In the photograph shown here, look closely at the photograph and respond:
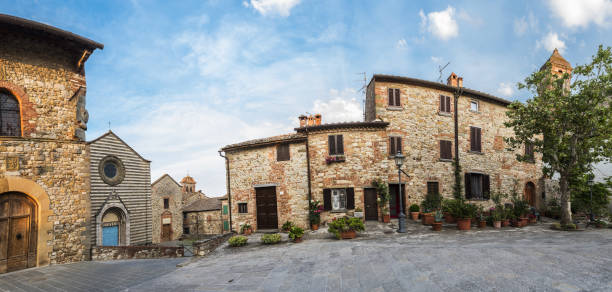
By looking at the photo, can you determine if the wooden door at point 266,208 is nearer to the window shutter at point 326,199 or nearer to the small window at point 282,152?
the small window at point 282,152

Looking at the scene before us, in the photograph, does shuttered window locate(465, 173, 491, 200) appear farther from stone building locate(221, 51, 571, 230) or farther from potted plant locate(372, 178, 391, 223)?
potted plant locate(372, 178, 391, 223)

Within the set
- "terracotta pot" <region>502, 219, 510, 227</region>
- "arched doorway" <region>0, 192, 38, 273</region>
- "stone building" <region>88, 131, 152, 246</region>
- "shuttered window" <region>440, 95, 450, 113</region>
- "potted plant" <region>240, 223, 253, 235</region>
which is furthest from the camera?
"shuttered window" <region>440, 95, 450, 113</region>

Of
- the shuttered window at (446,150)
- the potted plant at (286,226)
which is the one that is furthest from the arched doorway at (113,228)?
the shuttered window at (446,150)

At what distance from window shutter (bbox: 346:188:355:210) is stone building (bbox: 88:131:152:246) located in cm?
1412

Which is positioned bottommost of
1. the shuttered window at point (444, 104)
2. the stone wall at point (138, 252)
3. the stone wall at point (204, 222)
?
the stone wall at point (204, 222)

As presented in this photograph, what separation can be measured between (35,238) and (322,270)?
9959mm

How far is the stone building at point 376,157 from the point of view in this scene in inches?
579

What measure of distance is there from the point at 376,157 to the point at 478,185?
25.6 feet

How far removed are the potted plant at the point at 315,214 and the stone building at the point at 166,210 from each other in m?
19.2

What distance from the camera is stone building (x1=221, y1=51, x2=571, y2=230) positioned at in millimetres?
14695

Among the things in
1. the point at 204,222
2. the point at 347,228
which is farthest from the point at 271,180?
the point at 204,222

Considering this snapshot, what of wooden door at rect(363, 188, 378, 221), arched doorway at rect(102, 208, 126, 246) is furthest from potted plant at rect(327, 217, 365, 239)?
arched doorway at rect(102, 208, 126, 246)

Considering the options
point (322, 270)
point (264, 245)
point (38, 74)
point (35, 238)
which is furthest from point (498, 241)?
point (38, 74)

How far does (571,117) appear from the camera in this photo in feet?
37.0
